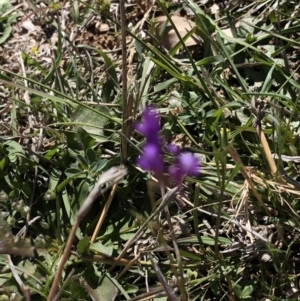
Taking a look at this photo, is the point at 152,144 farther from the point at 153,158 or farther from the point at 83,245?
the point at 83,245

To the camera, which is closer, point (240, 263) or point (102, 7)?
point (240, 263)

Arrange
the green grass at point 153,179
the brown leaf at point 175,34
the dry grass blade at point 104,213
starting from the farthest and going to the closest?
the brown leaf at point 175,34, the dry grass blade at point 104,213, the green grass at point 153,179

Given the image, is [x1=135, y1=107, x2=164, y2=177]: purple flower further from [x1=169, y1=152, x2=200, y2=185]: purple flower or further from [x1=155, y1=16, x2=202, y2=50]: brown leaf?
[x1=155, y1=16, x2=202, y2=50]: brown leaf

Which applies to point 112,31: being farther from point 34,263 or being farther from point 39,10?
point 34,263

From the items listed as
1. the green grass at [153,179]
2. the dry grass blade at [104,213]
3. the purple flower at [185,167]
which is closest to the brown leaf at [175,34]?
the green grass at [153,179]

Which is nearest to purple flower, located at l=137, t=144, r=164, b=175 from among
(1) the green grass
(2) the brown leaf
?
(1) the green grass

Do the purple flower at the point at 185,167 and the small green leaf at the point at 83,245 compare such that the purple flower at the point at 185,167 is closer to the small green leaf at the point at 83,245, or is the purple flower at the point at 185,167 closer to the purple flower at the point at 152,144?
the purple flower at the point at 152,144

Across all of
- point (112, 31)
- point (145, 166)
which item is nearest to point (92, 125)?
point (112, 31)

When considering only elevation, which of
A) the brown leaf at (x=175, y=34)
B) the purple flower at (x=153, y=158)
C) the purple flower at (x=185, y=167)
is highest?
the purple flower at (x=153, y=158)
